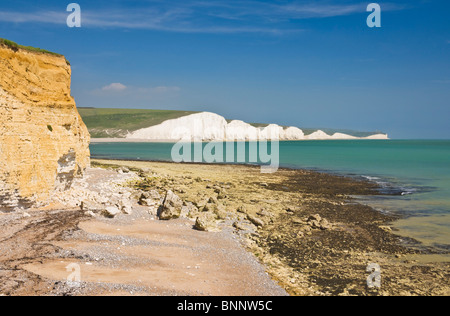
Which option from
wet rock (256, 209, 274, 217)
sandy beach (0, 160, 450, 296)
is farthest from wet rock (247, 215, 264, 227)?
wet rock (256, 209, 274, 217)

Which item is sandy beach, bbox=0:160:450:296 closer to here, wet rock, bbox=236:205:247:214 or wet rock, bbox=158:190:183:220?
wet rock, bbox=236:205:247:214

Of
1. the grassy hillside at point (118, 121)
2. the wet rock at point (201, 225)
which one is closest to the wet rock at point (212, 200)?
the wet rock at point (201, 225)

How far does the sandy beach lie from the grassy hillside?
132931 millimetres

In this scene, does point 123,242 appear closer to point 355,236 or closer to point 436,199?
point 355,236

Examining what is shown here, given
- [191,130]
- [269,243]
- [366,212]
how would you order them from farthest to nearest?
1. [191,130]
2. [366,212]
3. [269,243]

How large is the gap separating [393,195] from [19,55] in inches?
935

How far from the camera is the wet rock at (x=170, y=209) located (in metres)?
14.1

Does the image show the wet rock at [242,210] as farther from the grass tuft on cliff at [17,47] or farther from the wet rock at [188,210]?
the grass tuft on cliff at [17,47]

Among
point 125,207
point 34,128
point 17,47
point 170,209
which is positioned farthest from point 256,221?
point 17,47

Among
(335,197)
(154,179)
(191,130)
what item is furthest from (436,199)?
(191,130)

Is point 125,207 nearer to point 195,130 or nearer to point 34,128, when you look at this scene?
point 34,128

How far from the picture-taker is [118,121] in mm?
163375

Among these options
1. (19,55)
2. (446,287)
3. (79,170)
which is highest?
(19,55)

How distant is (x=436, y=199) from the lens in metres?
22.3
